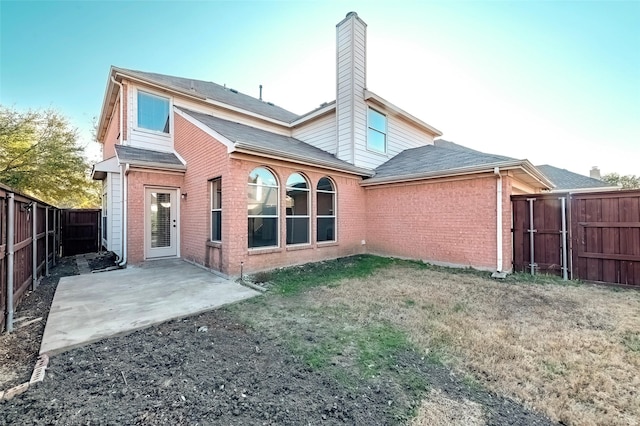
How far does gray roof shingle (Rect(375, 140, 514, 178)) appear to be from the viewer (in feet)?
25.5

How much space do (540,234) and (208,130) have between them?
29.5ft

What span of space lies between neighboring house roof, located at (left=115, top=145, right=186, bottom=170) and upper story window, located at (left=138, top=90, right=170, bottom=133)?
Answer: 89 cm

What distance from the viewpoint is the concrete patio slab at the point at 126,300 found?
11.7 feet

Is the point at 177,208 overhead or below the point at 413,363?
overhead

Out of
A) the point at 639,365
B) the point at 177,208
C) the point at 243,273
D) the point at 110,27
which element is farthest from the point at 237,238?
the point at 110,27

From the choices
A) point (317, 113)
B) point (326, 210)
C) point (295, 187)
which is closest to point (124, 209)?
point (295, 187)

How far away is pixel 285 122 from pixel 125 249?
8.31 metres

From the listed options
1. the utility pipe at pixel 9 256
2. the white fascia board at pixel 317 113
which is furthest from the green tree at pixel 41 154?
the utility pipe at pixel 9 256

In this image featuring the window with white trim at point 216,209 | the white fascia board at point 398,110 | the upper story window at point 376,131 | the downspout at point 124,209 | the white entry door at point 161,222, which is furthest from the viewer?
the upper story window at point 376,131

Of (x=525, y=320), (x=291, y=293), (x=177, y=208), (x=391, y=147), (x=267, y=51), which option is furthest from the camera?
(x=391, y=147)

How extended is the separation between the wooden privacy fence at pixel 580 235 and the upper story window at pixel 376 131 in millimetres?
5108

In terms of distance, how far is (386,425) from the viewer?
2.03 meters

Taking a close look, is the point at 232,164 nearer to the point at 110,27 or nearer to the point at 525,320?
the point at 525,320

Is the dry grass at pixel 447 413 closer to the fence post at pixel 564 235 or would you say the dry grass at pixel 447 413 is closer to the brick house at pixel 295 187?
the brick house at pixel 295 187
